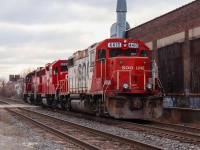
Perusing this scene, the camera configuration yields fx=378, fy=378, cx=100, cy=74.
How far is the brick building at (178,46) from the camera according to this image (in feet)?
73.0

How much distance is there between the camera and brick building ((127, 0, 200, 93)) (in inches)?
876

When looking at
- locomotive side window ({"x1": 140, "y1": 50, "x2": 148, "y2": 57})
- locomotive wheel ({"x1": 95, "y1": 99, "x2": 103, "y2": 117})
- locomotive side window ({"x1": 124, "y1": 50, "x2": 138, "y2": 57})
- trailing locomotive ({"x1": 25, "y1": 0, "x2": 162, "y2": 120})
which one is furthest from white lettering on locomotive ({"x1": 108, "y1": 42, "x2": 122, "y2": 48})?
locomotive wheel ({"x1": 95, "y1": 99, "x2": 103, "y2": 117})

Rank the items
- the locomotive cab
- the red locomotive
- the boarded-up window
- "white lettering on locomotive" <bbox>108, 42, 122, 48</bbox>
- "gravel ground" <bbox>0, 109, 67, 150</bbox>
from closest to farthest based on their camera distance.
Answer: "gravel ground" <bbox>0, 109, 67, 150</bbox> < the locomotive cab < "white lettering on locomotive" <bbox>108, 42, 122, 48</bbox> < the boarded-up window < the red locomotive

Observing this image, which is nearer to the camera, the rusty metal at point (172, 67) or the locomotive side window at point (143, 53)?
the locomotive side window at point (143, 53)

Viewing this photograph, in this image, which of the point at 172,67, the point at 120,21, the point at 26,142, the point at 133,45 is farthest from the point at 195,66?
the point at 120,21

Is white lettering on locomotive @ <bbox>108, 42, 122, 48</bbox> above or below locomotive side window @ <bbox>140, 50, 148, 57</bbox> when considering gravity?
above

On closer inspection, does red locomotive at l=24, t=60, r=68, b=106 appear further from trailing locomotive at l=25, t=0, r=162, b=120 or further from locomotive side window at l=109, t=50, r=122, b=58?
locomotive side window at l=109, t=50, r=122, b=58

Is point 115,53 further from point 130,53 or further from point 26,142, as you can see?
point 26,142

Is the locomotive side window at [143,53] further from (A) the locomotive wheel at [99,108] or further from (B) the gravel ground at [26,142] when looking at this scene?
(B) the gravel ground at [26,142]

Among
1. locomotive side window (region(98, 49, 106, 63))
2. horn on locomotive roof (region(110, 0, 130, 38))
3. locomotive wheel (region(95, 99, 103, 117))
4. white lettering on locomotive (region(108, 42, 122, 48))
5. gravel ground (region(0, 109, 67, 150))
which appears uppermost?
horn on locomotive roof (region(110, 0, 130, 38))

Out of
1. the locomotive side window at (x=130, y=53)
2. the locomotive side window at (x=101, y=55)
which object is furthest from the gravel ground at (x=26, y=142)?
the locomotive side window at (x=130, y=53)

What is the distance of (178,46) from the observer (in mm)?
24125

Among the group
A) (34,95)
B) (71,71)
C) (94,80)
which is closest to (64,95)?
(71,71)

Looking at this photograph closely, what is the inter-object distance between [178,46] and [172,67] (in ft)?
5.33
